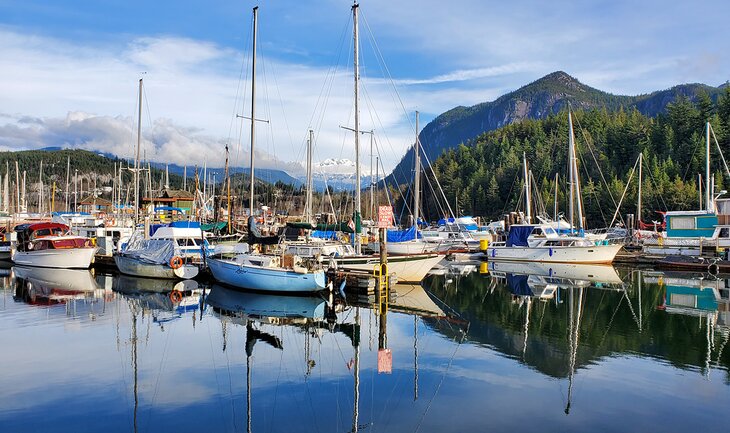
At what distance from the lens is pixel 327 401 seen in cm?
1379

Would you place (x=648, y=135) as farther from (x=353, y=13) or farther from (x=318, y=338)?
(x=318, y=338)

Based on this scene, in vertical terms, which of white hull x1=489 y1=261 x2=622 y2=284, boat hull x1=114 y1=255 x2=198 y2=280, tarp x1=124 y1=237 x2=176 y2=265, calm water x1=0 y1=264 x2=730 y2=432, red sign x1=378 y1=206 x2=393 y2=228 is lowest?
calm water x1=0 y1=264 x2=730 y2=432

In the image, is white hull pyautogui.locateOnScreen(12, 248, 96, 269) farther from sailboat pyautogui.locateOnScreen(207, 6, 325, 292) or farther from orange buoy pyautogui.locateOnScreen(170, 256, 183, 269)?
sailboat pyautogui.locateOnScreen(207, 6, 325, 292)

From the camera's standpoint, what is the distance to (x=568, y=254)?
4866cm

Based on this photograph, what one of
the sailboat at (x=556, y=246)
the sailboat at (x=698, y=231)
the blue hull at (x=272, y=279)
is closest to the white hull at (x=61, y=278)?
the blue hull at (x=272, y=279)

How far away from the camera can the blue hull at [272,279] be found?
92.4ft

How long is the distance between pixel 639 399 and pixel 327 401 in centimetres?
749

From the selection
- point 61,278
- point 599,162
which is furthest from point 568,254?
point 599,162

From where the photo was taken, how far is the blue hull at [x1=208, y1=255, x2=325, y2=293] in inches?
1109

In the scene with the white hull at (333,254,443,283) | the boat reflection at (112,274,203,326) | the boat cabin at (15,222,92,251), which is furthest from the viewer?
the boat cabin at (15,222,92,251)

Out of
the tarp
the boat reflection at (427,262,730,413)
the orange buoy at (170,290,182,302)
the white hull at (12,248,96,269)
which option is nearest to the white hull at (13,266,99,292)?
the white hull at (12,248,96,269)

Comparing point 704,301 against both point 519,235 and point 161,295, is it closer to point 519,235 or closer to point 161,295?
point 519,235

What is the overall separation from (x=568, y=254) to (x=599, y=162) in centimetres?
7917

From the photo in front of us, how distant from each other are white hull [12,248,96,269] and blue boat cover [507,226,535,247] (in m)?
35.8
